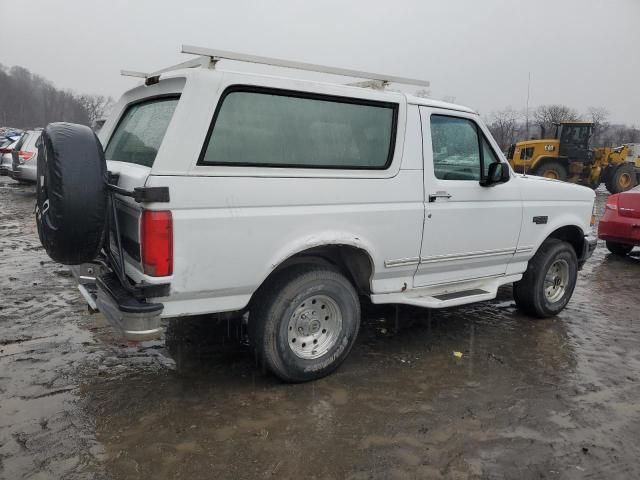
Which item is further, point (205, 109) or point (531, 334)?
point (531, 334)

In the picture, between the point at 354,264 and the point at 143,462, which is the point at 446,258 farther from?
the point at 143,462

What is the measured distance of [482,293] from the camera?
4602mm

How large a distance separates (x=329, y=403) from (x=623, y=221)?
7111mm

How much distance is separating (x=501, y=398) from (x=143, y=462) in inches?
94.9

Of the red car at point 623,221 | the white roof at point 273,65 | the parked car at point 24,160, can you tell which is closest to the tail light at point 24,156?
the parked car at point 24,160

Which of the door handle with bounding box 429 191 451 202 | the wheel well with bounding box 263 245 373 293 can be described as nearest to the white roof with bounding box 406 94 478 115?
the door handle with bounding box 429 191 451 202

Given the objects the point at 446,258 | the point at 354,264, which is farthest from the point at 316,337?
Result: the point at 446,258

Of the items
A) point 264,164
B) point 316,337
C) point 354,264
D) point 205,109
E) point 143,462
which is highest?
point 205,109

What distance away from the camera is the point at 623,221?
8.34 meters

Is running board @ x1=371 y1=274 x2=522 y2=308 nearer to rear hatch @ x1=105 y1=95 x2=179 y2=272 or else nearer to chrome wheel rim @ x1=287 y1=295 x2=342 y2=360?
chrome wheel rim @ x1=287 y1=295 x2=342 y2=360

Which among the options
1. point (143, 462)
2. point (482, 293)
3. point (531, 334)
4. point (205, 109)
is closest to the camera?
point (143, 462)

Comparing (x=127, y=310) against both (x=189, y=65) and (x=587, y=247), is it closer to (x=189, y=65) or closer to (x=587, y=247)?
(x=189, y=65)

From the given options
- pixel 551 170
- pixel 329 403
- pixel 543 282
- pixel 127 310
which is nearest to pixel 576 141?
pixel 551 170

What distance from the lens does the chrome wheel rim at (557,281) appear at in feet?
17.5
